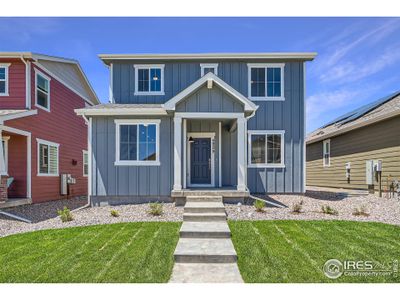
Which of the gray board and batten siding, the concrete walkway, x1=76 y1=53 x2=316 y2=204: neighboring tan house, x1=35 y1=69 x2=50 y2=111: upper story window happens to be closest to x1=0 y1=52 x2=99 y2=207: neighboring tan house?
x1=35 y1=69 x2=50 y2=111: upper story window

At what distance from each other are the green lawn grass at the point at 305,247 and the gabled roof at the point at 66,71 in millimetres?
10489

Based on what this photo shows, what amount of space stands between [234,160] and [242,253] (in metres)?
6.19

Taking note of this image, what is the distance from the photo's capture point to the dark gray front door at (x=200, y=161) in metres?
10.4

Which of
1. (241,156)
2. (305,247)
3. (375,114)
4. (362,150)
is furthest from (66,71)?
(362,150)

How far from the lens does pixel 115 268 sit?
423cm

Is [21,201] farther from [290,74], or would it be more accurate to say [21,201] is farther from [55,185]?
[290,74]

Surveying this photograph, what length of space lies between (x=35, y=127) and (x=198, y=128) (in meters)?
6.81

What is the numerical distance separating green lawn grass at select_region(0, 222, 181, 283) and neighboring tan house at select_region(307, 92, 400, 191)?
31.0 feet

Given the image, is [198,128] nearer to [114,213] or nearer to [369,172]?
[114,213]

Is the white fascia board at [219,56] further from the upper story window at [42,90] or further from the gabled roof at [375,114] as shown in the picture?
the gabled roof at [375,114]

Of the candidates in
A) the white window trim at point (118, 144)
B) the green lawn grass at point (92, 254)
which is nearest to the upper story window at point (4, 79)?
the white window trim at point (118, 144)

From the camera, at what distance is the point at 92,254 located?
4855mm

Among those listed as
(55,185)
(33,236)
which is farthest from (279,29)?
(55,185)

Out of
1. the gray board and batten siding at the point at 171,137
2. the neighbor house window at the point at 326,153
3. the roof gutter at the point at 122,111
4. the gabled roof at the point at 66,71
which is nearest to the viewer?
the roof gutter at the point at 122,111
